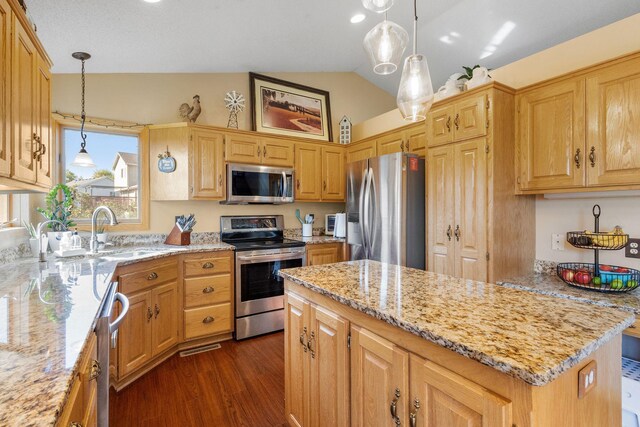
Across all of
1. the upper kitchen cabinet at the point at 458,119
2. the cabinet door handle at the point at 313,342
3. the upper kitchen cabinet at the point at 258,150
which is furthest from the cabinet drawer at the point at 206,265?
the upper kitchen cabinet at the point at 458,119

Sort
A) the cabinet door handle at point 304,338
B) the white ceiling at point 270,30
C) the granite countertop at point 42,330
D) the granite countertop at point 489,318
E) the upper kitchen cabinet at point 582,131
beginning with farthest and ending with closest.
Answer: the white ceiling at point 270,30, the upper kitchen cabinet at point 582,131, the cabinet door handle at point 304,338, the granite countertop at point 489,318, the granite countertop at point 42,330

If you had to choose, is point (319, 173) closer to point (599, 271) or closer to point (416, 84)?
point (416, 84)

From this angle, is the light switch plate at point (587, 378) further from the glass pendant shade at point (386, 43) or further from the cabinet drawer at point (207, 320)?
the cabinet drawer at point (207, 320)

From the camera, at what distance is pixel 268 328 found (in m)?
3.28

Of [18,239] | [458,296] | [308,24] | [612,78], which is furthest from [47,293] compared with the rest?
[612,78]

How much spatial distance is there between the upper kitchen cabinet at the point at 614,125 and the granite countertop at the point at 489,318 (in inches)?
49.2

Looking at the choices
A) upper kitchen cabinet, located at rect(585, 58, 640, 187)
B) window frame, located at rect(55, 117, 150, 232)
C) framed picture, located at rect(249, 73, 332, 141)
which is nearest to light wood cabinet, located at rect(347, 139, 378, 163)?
framed picture, located at rect(249, 73, 332, 141)

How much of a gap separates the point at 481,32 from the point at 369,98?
185 cm

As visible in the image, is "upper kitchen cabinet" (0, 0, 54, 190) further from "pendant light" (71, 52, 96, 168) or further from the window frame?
the window frame

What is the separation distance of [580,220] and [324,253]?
2335mm

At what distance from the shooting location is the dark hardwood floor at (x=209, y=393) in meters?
1.98

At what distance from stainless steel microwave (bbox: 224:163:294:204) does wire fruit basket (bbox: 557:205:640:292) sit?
267 cm

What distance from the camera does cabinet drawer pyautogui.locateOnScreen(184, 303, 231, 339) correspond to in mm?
2908

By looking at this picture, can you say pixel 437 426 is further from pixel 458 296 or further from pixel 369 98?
pixel 369 98
